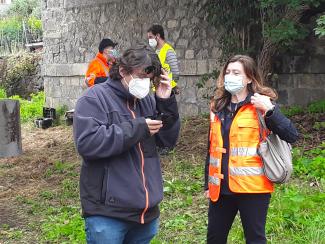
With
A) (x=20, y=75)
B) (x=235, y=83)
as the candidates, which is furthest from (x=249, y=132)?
(x=20, y=75)

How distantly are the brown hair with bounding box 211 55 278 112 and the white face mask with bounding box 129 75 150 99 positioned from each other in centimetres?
84

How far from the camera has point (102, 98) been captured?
9.03 feet

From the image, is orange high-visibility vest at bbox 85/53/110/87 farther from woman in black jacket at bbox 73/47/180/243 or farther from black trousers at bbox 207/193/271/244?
woman in black jacket at bbox 73/47/180/243

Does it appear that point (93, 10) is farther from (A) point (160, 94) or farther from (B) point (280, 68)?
(A) point (160, 94)

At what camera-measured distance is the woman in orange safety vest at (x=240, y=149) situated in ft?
10.7

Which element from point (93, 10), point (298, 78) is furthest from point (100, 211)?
point (93, 10)

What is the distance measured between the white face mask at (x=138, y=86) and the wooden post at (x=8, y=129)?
21.1 feet

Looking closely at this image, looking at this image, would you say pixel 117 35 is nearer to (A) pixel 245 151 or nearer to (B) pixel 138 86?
(A) pixel 245 151

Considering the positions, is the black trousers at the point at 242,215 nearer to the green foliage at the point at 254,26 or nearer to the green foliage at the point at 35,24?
the green foliage at the point at 254,26

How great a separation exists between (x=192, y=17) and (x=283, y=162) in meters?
6.71

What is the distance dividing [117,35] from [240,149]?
8.42 metres

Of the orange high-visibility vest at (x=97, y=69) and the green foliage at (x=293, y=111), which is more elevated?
the orange high-visibility vest at (x=97, y=69)

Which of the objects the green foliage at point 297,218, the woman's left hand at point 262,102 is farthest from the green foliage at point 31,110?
the woman's left hand at point 262,102

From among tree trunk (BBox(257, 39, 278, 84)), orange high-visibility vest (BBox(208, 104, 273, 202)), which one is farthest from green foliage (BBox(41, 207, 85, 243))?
tree trunk (BBox(257, 39, 278, 84))
